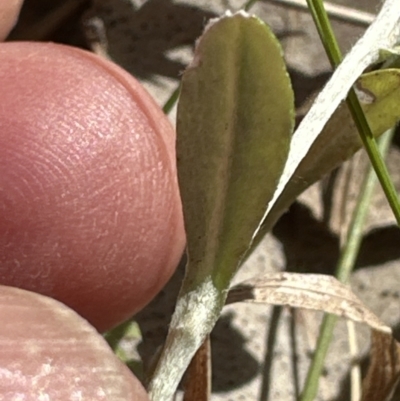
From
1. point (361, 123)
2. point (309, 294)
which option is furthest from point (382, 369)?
point (361, 123)

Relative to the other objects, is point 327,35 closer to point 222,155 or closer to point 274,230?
point 222,155

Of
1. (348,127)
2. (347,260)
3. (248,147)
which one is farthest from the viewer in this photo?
(347,260)

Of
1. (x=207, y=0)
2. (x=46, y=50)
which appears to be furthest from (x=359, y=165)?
(x=46, y=50)

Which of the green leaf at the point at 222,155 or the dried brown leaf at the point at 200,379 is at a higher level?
the green leaf at the point at 222,155

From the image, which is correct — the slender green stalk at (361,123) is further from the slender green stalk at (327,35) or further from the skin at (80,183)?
the skin at (80,183)

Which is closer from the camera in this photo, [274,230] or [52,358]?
[52,358]

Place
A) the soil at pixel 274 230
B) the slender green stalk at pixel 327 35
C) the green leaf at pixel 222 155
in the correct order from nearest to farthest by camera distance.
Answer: the green leaf at pixel 222 155 → the slender green stalk at pixel 327 35 → the soil at pixel 274 230

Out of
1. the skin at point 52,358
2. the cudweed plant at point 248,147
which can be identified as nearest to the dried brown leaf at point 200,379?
the cudweed plant at point 248,147
